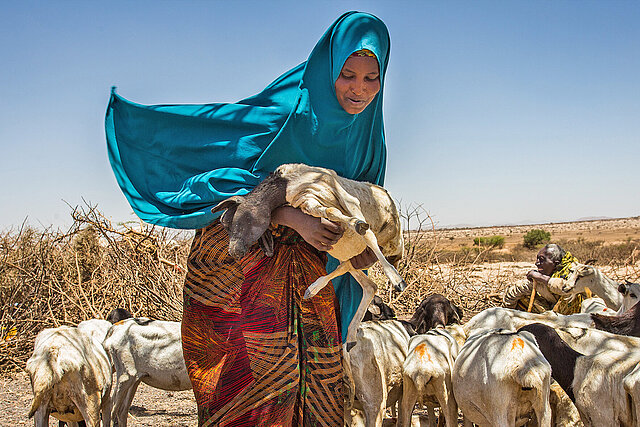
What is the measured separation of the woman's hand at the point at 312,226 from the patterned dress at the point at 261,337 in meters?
0.15

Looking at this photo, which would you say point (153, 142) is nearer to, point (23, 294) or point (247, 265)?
point (247, 265)

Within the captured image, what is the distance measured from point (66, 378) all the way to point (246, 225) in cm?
335

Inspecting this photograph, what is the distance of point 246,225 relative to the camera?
2137 millimetres

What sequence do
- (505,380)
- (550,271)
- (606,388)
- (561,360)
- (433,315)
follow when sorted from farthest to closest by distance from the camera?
(550,271) < (433,315) < (561,360) < (505,380) < (606,388)

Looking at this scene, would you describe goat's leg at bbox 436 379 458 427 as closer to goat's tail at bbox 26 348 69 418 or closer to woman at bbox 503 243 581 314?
goat's tail at bbox 26 348 69 418

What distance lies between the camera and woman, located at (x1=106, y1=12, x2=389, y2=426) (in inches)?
90.0

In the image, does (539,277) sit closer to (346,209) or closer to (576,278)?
(576,278)

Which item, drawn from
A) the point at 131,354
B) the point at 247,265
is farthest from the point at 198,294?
the point at 131,354

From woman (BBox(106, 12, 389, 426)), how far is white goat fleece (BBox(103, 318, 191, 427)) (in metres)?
3.37

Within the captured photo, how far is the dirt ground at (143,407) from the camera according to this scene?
20.7 ft

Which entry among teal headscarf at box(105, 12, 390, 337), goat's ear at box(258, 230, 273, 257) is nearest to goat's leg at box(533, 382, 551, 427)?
teal headscarf at box(105, 12, 390, 337)

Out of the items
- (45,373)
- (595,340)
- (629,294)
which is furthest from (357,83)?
(629,294)

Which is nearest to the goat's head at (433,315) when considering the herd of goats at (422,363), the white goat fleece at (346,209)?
the herd of goats at (422,363)

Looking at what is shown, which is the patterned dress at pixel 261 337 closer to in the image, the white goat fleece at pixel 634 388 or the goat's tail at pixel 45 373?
the white goat fleece at pixel 634 388
